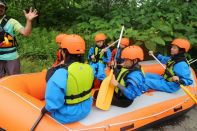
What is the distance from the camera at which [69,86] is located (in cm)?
367

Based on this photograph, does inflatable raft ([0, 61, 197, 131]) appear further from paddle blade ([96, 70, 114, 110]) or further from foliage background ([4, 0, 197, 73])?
foliage background ([4, 0, 197, 73])

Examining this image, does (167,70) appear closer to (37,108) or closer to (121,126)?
(121,126)

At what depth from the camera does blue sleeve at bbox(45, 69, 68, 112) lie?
11.7 feet

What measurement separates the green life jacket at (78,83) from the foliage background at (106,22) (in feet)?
10.5

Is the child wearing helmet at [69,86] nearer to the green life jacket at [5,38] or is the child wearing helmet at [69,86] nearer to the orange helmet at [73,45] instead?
the orange helmet at [73,45]

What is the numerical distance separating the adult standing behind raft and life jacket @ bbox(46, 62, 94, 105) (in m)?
1.25

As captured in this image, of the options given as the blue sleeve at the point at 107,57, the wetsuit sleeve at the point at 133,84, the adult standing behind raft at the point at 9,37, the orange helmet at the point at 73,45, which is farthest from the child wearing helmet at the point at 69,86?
the blue sleeve at the point at 107,57

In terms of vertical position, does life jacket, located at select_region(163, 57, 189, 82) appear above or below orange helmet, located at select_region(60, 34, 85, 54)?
below

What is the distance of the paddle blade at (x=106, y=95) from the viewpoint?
4.40 m

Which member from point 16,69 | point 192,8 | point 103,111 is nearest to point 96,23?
point 192,8

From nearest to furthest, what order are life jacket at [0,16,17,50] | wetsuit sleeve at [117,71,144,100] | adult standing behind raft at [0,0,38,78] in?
1. wetsuit sleeve at [117,71,144,100]
2. adult standing behind raft at [0,0,38,78]
3. life jacket at [0,16,17,50]

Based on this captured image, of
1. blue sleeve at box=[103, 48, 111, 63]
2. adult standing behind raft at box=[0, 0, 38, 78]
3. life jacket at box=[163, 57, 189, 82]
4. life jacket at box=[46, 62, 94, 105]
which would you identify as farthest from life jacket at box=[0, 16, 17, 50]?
life jacket at box=[163, 57, 189, 82]

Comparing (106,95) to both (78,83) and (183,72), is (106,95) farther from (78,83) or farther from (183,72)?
(183,72)

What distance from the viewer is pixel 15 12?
966 cm
